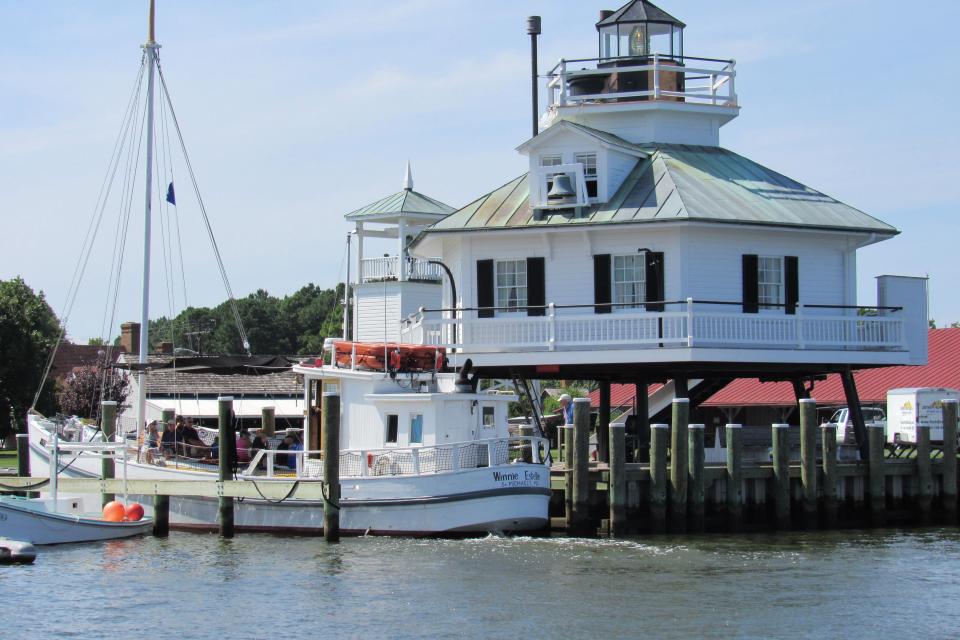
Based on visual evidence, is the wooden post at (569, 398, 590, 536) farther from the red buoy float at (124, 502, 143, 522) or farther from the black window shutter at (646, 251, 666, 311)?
the red buoy float at (124, 502, 143, 522)

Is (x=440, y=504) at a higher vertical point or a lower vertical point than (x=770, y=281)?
lower

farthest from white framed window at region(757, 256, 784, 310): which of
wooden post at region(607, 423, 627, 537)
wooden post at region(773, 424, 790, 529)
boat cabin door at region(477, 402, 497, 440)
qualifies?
boat cabin door at region(477, 402, 497, 440)

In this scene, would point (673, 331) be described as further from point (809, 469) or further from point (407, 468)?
point (407, 468)

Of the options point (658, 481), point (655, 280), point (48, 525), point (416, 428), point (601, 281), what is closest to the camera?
point (658, 481)

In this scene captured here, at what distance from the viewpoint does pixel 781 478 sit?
97.6ft

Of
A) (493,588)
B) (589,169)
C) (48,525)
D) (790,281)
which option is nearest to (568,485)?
(493,588)

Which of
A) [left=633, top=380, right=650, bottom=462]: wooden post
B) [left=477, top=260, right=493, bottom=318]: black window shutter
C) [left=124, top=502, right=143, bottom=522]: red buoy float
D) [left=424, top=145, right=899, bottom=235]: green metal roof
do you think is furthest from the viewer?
[left=477, top=260, right=493, bottom=318]: black window shutter

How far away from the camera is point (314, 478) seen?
99.0 ft

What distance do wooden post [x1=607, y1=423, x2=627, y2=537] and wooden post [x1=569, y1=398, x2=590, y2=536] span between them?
56 cm

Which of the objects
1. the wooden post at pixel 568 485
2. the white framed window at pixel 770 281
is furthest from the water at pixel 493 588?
the white framed window at pixel 770 281

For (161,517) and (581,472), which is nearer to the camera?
(581,472)

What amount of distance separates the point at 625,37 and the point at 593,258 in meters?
7.68

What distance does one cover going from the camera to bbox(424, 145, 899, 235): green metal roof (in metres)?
32.2

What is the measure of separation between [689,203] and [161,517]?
13.8 metres
